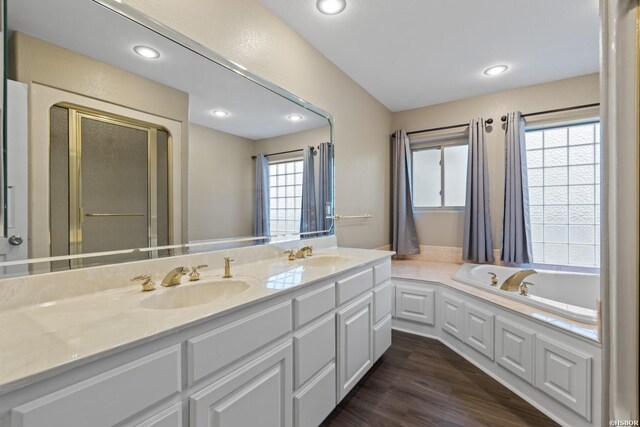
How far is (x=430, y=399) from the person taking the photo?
181 cm

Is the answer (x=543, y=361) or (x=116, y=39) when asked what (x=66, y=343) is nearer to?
(x=116, y=39)

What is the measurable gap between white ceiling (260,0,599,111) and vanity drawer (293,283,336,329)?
1.79 meters

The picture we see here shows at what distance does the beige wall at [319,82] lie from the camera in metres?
1.53

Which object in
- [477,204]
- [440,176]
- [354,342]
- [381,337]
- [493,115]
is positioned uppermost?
[493,115]

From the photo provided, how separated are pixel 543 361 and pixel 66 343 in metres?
2.24

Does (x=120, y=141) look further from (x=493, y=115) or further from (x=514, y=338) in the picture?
(x=493, y=115)

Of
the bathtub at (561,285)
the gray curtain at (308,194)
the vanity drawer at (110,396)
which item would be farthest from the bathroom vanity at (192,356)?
the bathtub at (561,285)

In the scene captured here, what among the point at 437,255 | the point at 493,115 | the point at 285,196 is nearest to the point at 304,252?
the point at 285,196

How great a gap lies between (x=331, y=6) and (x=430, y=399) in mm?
2573

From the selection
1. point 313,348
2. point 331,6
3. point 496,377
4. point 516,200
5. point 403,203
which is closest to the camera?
point 313,348

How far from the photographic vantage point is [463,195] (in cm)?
357

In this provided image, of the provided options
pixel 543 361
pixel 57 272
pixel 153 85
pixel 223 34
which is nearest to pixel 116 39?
pixel 153 85

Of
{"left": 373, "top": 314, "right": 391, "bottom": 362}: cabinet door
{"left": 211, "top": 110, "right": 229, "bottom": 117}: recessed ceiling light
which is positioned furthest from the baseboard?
{"left": 211, "top": 110, "right": 229, "bottom": 117}: recessed ceiling light

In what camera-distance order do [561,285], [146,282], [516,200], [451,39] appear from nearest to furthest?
[146,282] < [451,39] < [561,285] < [516,200]
